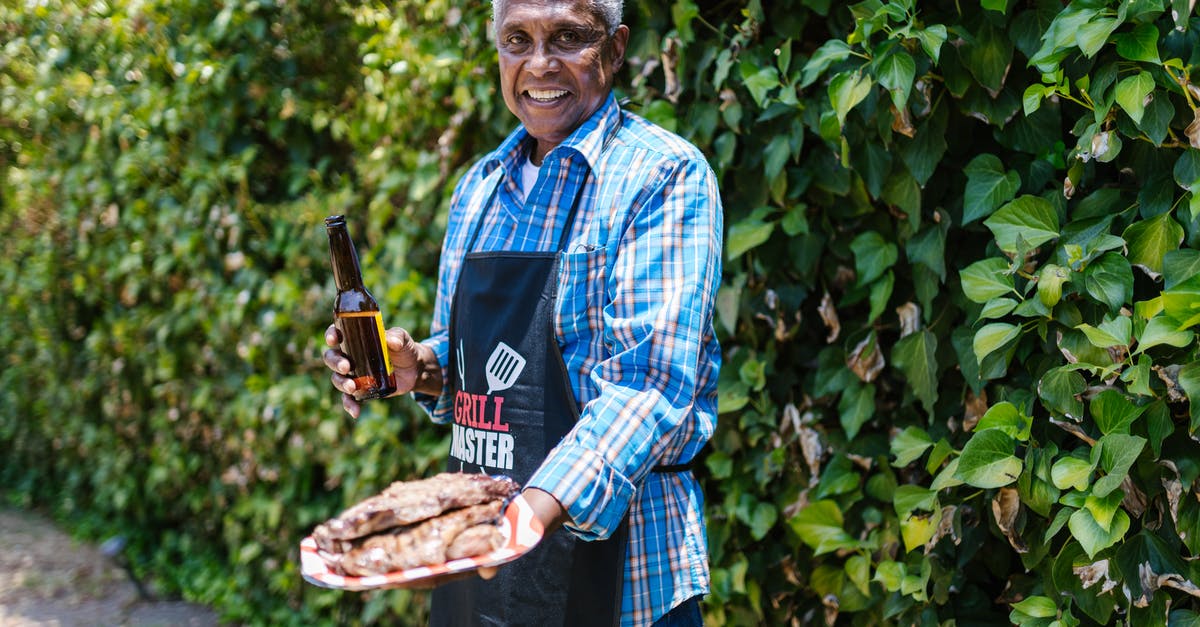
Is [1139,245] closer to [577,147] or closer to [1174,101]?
[1174,101]

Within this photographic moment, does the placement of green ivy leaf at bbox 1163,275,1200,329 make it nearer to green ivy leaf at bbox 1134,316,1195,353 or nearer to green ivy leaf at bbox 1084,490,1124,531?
A: green ivy leaf at bbox 1134,316,1195,353

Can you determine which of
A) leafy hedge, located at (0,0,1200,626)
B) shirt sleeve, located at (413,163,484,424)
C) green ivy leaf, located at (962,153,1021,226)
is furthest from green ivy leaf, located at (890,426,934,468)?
shirt sleeve, located at (413,163,484,424)

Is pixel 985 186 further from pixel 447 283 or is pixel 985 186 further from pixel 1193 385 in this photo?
pixel 447 283

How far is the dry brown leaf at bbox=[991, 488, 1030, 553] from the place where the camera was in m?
2.04

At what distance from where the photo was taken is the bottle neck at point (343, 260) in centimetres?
201

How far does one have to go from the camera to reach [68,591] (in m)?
5.00

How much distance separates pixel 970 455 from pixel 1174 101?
0.68m

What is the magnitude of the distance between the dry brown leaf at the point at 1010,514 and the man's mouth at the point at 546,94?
109cm

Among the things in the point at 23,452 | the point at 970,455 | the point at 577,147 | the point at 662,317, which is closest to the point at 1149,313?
the point at 970,455

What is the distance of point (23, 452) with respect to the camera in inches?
255

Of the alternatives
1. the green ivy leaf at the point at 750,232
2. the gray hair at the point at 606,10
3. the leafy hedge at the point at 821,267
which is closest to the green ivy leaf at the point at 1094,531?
the leafy hedge at the point at 821,267

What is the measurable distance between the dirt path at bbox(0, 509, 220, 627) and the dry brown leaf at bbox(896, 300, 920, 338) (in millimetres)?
3471

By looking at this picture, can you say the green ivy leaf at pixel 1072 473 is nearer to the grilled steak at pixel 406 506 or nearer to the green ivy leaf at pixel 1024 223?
the green ivy leaf at pixel 1024 223

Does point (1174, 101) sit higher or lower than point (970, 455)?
higher
